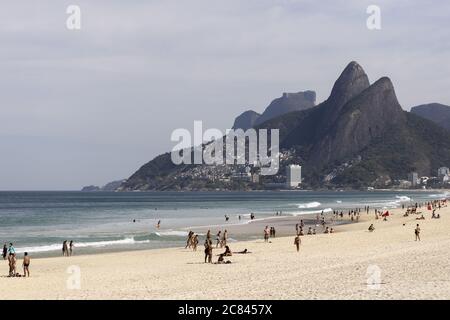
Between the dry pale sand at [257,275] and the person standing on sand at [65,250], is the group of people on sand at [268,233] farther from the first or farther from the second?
the person standing on sand at [65,250]

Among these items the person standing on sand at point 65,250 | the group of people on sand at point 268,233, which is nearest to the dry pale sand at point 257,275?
the person standing on sand at point 65,250

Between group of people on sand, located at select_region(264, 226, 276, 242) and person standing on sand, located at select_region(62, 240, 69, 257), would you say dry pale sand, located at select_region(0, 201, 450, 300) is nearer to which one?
person standing on sand, located at select_region(62, 240, 69, 257)

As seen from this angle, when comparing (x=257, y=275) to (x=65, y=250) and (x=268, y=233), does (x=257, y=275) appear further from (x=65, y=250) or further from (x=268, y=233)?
(x=268, y=233)

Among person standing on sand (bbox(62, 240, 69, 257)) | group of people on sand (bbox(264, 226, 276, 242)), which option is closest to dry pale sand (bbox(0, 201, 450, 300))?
person standing on sand (bbox(62, 240, 69, 257))

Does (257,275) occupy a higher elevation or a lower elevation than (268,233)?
higher

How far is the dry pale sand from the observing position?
1741 centimetres

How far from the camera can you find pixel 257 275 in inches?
888

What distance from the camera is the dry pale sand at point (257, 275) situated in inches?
685

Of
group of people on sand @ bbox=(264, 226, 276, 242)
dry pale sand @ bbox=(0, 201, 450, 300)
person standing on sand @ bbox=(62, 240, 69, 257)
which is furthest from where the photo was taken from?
group of people on sand @ bbox=(264, 226, 276, 242)

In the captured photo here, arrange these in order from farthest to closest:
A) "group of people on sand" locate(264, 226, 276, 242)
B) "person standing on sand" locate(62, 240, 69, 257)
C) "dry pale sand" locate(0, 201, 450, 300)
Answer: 1. "group of people on sand" locate(264, 226, 276, 242)
2. "person standing on sand" locate(62, 240, 69, 257)
3. "dry pale sand" locate(0, 201, 450, 300)

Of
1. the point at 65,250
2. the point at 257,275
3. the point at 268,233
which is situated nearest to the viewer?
the point at 257,275

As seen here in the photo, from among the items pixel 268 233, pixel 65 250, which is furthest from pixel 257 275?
pixel 268 233
